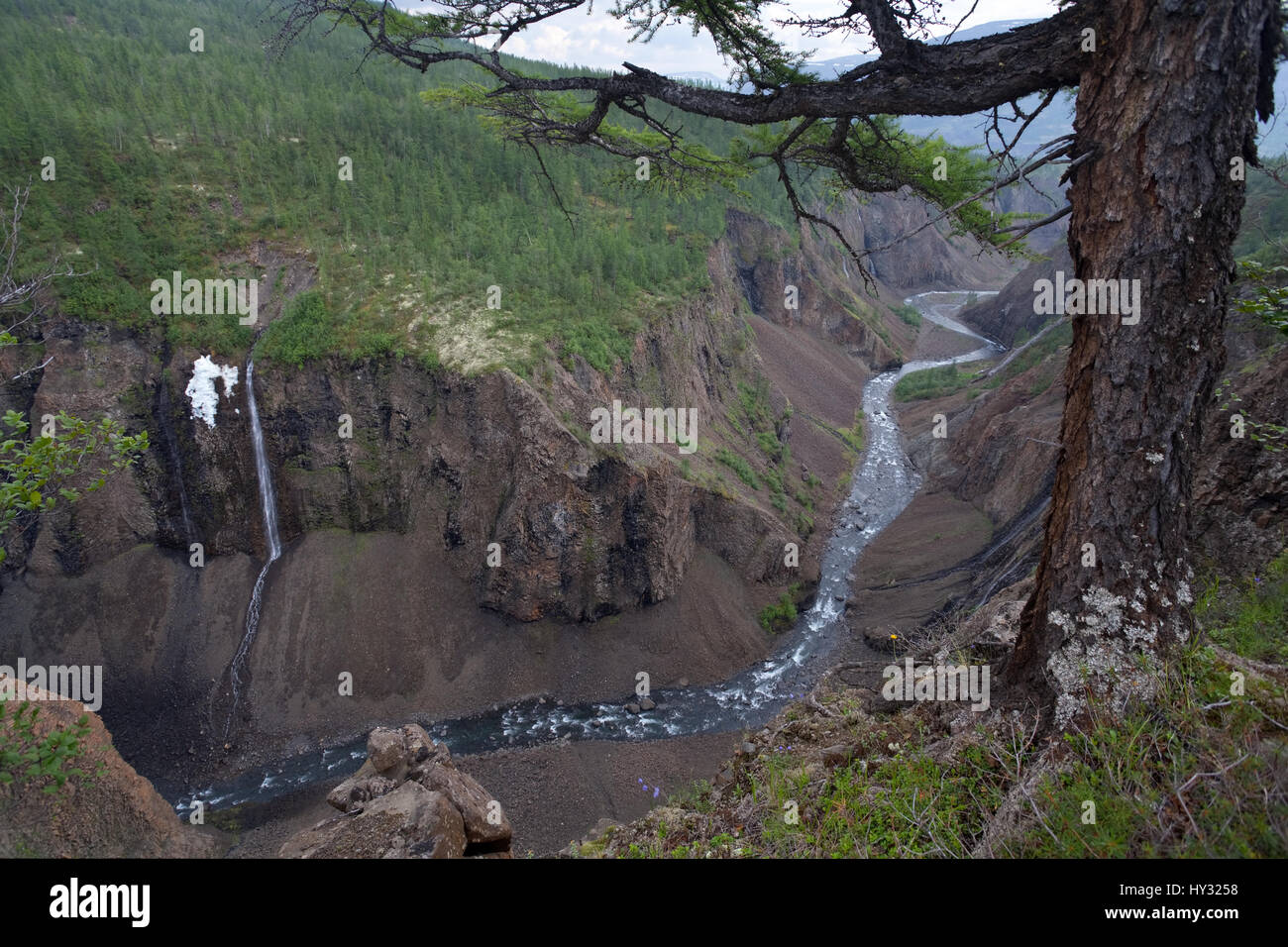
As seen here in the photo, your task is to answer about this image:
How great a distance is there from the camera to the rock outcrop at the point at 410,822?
18.8 ft

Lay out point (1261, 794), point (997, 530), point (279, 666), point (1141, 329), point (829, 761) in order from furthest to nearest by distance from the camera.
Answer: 1. point (997, 530)
2. point (279, 666)
3. point (829, 761)
4. point (1141, 329)
5. point (1261, 794)

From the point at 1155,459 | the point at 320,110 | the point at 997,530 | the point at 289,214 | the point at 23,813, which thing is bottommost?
the point at 23,813

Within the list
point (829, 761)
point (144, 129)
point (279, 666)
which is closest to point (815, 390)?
point (279, 666)

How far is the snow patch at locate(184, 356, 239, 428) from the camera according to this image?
21.2 meters

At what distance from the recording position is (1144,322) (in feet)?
11.3

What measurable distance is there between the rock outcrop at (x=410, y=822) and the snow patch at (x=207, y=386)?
17.7 m

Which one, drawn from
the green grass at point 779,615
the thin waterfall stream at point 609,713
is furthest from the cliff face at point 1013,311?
the green grass at point 779,615

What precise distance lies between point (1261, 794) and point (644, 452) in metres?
19.7

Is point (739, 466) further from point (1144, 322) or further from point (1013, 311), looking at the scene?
point (1013, 311)

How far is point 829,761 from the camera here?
4945 millimetres

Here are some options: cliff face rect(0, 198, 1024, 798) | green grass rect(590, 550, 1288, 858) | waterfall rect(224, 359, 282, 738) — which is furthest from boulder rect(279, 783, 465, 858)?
waterfall rect(224, 359, 282, 738)

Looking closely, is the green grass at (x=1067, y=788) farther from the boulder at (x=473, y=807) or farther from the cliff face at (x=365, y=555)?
the cliff face at (x=365, y=555)

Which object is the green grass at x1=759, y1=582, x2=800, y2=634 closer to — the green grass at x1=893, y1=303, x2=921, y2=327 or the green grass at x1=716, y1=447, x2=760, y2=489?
the green grass at x1=716, y1=447, x2=760, y2=489

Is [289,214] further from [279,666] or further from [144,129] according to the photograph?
[279,666]
